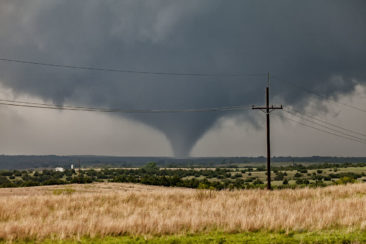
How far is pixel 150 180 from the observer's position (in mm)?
94250

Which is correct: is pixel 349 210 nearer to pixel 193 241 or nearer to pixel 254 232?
pixel 254 232

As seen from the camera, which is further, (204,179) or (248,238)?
(204,179)

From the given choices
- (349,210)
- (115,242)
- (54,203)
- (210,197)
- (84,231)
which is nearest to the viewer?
(115,242)

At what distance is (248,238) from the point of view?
1525 centimetres

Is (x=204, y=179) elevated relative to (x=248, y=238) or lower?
lower

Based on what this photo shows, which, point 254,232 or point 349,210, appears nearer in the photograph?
point 254,232

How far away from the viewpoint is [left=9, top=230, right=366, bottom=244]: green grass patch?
14.7 m

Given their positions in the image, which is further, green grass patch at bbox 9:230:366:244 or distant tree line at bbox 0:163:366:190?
distant tree line at bbox 0:163:366:190

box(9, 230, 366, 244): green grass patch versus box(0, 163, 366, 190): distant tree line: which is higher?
box(9, 230, 366, 244): green grass patch

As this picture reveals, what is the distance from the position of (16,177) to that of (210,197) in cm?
12514

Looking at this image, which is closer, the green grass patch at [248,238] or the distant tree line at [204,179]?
the green grass patch at [248,238]

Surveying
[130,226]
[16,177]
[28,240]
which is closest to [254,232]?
[130,226]

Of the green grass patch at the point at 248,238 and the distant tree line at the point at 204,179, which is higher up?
the green grass patch at the point at 248,238

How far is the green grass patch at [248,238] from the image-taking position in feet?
48.4
